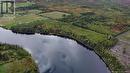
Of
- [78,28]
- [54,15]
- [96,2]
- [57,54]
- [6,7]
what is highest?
[6,7]

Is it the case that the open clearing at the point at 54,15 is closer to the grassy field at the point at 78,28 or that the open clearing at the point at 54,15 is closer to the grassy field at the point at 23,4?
the grassy field at the point at 78,28

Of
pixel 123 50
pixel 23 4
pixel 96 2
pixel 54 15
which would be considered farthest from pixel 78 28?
pixel 96 2

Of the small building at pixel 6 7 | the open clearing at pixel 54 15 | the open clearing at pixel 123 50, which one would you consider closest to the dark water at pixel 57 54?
the open clearing at pixel 123 50

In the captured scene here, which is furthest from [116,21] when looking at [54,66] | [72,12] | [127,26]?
[54,66]

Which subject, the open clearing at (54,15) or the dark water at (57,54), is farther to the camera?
the open clearing at (54,15)

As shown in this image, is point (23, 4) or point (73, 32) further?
point (23, 4)

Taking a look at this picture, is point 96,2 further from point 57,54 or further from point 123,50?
point 57,54

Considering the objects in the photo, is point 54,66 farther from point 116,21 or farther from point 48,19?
point 116,21

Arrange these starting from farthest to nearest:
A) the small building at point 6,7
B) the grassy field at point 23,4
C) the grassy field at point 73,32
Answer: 1. the grassy field at point 23,4
2. the small building at point 6,7
3. the grassy field at point 73,32
